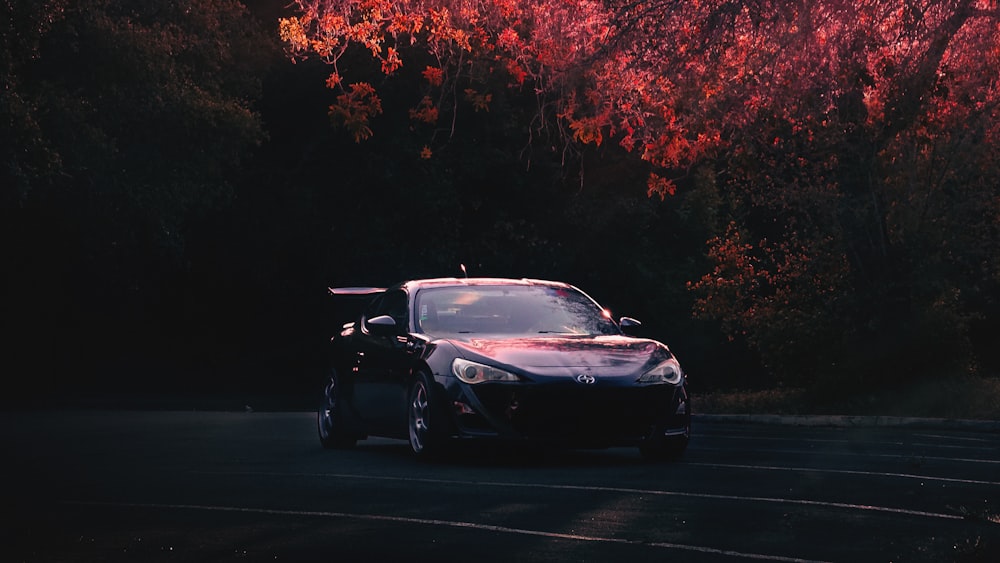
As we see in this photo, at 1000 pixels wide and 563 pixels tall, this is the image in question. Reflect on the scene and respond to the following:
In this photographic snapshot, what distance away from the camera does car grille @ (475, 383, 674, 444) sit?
14188 mm

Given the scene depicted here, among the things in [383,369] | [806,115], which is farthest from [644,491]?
[806,115]

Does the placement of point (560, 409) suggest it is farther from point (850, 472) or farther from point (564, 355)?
point (850, 472)

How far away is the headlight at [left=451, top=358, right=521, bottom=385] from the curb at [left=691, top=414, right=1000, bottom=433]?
9.88 metres

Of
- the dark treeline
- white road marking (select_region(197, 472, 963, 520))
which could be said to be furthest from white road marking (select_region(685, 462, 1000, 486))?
the dark treeline

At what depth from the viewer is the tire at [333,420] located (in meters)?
17.1

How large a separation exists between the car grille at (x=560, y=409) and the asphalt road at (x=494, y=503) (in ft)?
0.99

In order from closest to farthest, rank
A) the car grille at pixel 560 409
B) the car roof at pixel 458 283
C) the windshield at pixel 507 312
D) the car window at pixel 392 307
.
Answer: the car grille at pixel 560 409
the windshield at pixel 507 312
the car window at pixel 392 307
the car roof at pixel 458 283

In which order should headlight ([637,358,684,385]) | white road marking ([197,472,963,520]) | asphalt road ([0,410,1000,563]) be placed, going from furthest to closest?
1. headlight ([637,358,684,385])
2. white road marking ([197,472,963,520])
3. asphalt road ([0,410,1000,563])

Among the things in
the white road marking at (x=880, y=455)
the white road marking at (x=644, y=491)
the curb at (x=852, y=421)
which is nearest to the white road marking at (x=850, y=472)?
A: the white road marking at (x=880, y=455)

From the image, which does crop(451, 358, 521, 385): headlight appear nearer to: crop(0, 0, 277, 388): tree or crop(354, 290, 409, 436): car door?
crop(354, 290, 409, 436): car door

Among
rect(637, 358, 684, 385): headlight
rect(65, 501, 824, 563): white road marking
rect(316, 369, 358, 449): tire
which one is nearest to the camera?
rect(65, 501, 824, 563): white road marking

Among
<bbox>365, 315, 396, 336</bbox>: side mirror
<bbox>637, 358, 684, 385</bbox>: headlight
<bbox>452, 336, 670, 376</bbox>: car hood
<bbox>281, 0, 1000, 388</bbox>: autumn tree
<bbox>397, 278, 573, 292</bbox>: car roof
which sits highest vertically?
<bbox>281, 0, 1000, 388</bbox>: autumn tree

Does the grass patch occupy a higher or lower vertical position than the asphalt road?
higher

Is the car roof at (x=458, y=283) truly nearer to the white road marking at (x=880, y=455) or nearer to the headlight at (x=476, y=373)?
the headlight at (x=476, y=373)
